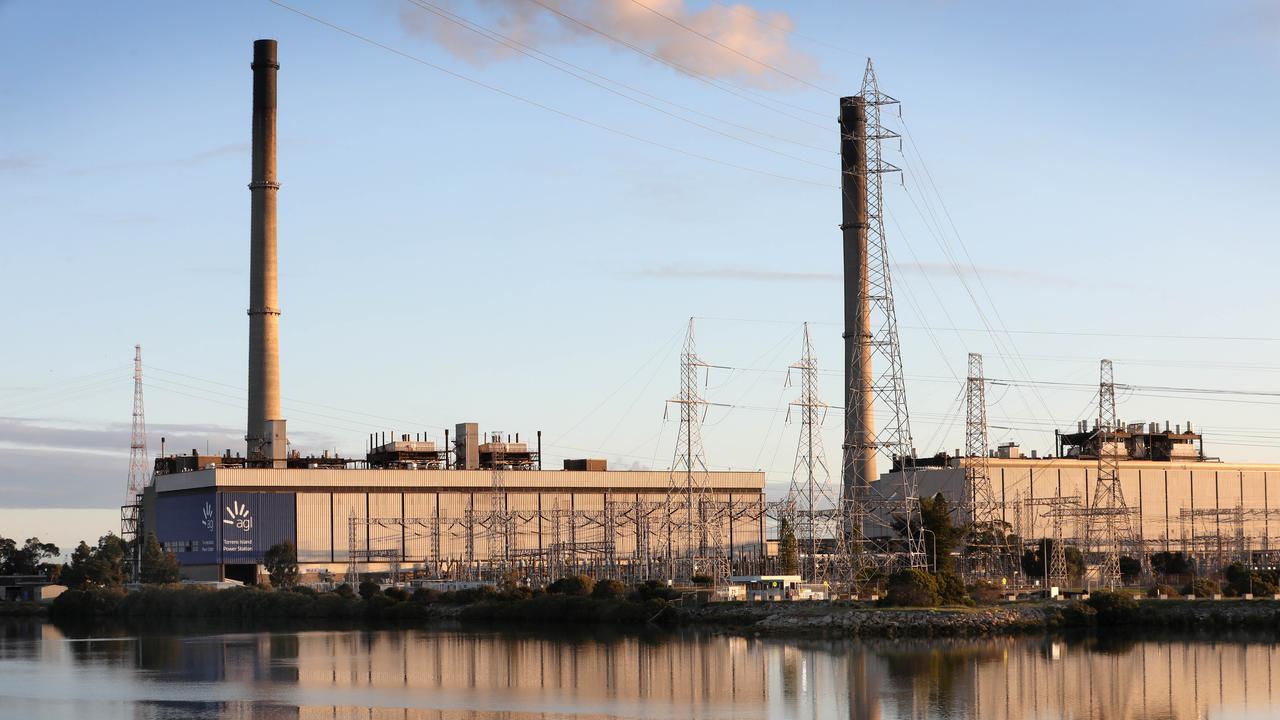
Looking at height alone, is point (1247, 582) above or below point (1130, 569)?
above

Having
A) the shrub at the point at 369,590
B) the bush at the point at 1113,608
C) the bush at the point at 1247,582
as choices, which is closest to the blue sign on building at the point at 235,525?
the shrub at the point at 369,590

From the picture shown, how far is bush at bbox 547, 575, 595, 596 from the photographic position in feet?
287

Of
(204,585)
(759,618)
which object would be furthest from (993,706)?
(204,585)

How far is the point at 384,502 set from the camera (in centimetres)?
12362

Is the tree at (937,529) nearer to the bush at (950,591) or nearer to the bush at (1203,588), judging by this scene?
the bush at (950,591)

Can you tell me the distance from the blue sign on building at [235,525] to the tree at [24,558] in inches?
1194

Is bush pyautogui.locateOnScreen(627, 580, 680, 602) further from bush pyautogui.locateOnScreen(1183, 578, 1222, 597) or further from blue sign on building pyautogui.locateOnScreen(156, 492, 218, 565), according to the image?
blue sign on building pyautogui.locateOnScreen(156, 492, 218, 565)

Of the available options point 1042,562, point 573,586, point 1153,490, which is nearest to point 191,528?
point 573,586

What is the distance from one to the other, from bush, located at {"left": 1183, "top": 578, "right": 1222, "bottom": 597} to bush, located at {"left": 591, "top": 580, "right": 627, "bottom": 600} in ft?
96.4

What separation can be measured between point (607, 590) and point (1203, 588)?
3066 centimetres

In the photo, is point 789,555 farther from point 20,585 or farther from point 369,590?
point 20,585

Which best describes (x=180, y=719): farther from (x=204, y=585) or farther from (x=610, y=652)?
(x=204, y=585)

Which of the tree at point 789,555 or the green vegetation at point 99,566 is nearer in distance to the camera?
the tree at point 789,555

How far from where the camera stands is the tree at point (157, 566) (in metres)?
114
